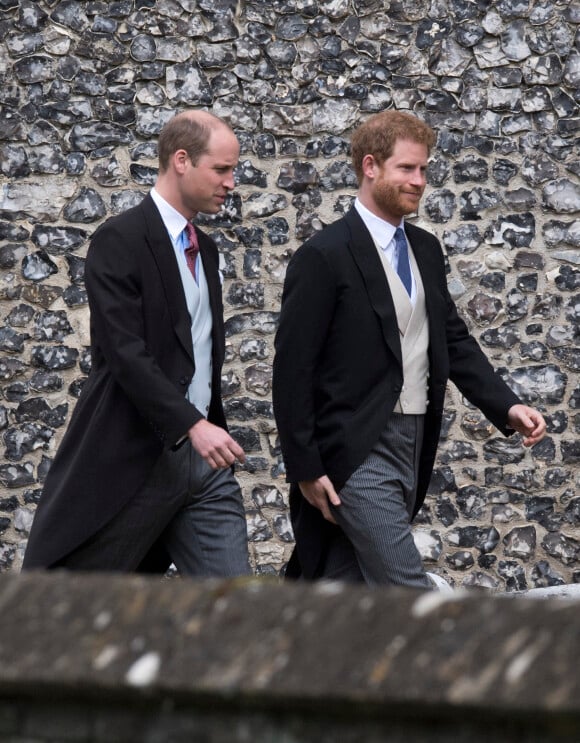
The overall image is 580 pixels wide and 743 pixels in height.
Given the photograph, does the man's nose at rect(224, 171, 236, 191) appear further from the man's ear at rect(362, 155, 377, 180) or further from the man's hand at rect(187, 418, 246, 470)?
the man's hand at rect(187, 418, 246, 470)

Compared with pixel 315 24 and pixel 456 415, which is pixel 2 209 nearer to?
pixel 315 24

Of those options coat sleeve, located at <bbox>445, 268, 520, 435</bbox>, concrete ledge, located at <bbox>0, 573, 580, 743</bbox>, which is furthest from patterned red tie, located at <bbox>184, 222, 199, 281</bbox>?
concrete ledge, located at <bbox>0, 573, 580, 743</bbox>


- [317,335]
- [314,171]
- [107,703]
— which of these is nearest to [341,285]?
[317,335]

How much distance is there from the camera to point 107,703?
2012mm

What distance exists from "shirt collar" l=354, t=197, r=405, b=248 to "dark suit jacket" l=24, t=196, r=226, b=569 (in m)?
0.59

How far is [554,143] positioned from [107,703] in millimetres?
5258

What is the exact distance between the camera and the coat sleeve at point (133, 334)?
385cm

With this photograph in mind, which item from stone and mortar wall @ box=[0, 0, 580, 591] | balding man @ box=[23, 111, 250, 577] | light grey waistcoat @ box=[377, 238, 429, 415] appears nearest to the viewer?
balding man @ box=[23, 111, 250, 577]

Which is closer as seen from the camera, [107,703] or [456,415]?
[107,703]

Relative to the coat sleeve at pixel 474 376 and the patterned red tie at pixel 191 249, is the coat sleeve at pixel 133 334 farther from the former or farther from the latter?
the coat sleeve at pixel 474 376

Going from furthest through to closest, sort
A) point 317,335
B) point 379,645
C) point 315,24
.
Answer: point 315,24, point 317,335, point 379,645

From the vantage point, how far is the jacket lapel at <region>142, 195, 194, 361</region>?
4039mm

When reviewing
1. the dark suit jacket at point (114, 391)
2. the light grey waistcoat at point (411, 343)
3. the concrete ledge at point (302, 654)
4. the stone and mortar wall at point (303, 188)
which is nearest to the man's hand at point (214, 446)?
the dark suit jacket at point (114, 391)

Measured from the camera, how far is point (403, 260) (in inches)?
169
